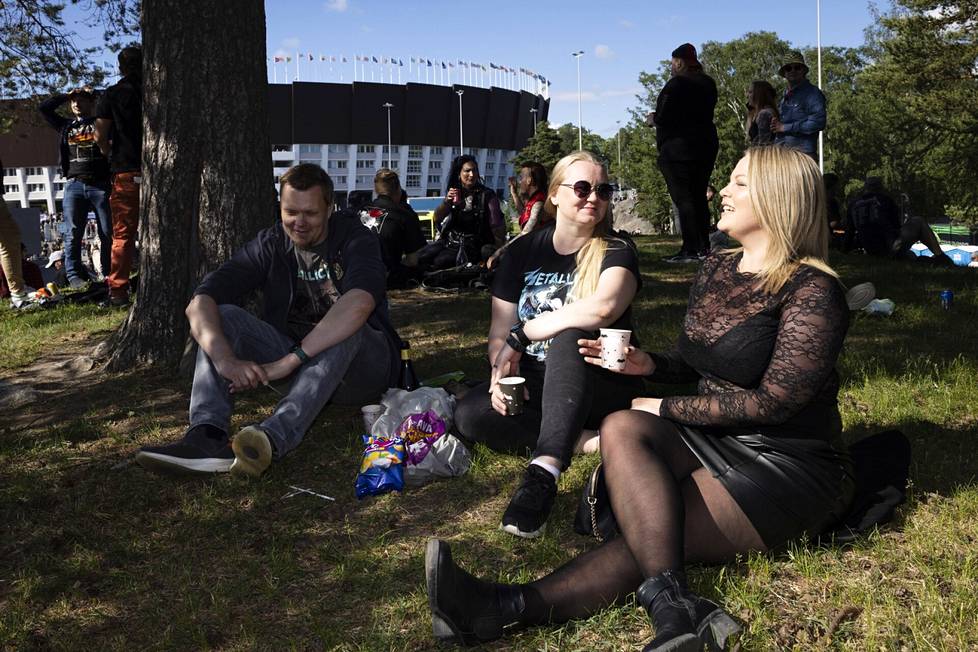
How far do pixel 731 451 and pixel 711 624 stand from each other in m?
0.65

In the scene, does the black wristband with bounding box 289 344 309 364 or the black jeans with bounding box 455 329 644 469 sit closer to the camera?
the black jeans with bounding box 455 329 644 469

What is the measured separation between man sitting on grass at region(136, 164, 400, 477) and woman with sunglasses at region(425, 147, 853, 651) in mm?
1728

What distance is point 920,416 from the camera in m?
4.66

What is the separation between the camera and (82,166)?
935 centimetres

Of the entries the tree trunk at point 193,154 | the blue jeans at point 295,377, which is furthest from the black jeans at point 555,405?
the tree trunk at point 193,154

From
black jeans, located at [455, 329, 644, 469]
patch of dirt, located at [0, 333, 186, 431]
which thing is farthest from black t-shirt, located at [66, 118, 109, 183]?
black jeans, located at [455, 329, 644, 469]

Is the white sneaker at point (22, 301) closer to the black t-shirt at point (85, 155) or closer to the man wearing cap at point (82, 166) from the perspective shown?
the man wearing cap at point (82, 166)

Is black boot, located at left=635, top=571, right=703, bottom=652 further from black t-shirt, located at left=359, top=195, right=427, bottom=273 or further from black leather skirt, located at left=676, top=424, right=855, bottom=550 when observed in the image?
black t-shirt, located at left=359, top=195, right=427, bottom=273

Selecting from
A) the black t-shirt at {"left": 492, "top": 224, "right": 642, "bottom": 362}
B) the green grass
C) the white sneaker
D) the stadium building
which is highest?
the stadium building

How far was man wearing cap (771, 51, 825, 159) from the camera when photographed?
9523mm

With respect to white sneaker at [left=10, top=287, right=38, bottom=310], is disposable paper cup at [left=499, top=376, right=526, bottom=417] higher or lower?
higher

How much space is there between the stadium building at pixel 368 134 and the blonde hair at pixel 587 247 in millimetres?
87250

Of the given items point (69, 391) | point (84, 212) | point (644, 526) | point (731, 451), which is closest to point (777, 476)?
Result: point (731, 451)

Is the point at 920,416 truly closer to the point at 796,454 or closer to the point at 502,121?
the point at 796,454
